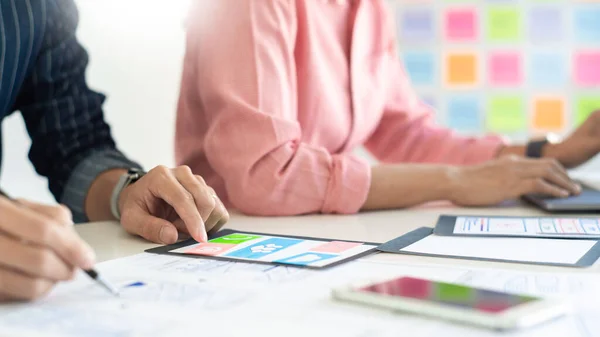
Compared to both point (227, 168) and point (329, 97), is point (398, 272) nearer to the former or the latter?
point (227, 168)

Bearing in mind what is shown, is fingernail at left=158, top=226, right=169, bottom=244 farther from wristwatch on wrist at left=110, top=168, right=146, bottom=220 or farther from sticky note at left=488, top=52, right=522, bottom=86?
sticky note at left=488, top=52, right=522, bottom=86

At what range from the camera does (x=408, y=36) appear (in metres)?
2.36

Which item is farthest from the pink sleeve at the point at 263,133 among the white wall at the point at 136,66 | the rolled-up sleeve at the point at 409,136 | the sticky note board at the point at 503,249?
the white wall at the point at 136,66

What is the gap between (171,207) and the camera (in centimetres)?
84

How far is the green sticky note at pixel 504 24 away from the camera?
2.27 metres

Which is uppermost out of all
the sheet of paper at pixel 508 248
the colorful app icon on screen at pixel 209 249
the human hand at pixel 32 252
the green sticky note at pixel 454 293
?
the human hand at pixel 32 252

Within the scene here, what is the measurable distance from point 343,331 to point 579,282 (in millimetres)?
Answer: 233

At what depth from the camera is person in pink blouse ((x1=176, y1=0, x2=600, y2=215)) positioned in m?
0.98

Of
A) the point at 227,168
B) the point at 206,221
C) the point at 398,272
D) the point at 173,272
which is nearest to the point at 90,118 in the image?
the point at 227,168

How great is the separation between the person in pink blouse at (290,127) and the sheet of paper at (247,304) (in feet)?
1.10

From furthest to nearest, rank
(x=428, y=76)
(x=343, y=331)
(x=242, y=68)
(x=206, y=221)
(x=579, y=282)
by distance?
(x=428, y=76) < (x=242, y=68) < (x=206, y=221) < (x=579, y=282) < (x=343, y=331)

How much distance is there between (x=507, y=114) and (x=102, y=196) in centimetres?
161

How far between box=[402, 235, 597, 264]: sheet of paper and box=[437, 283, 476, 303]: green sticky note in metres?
0.16

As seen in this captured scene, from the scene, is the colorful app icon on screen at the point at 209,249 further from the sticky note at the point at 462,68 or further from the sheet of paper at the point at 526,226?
the sticky note at the point at 462,68
